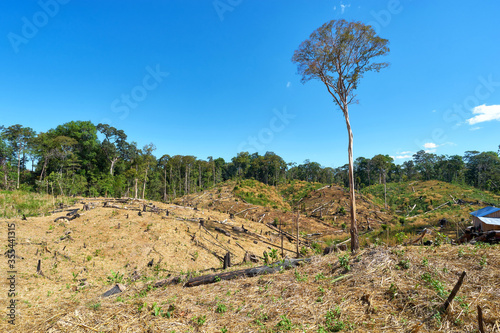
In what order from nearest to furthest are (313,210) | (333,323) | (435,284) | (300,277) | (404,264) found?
(333,323), (435,284), (404,264), (300,277), (313,210)

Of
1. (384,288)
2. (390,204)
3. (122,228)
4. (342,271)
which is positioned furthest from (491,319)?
(390,204)

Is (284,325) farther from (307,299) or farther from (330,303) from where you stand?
(330,303)

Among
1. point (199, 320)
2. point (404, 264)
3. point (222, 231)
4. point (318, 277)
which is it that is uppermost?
point (404, 264)

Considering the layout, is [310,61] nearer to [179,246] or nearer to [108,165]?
[179,246]

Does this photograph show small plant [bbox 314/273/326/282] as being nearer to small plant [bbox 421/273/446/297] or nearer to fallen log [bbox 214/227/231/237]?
small plant [bbox 421/273/446/297]

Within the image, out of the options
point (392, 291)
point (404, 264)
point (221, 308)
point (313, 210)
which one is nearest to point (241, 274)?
point (221, 308)

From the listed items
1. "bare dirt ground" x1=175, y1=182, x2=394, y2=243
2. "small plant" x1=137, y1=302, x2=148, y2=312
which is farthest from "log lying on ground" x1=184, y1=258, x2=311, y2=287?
"bare dirt ground" x1=175, y1=182, x2=394, y2=243

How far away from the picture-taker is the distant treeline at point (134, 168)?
120 ft

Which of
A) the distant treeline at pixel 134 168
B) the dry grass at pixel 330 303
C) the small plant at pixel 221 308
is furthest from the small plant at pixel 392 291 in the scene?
the distant treeline at pixel 134 168

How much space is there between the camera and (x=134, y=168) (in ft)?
147

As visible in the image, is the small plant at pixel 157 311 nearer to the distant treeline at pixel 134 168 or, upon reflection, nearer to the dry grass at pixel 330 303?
the dry grass at pixel 330 303

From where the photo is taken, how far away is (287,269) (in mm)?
6871

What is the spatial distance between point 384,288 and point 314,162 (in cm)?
7455

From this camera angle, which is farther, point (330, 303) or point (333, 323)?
point (330, 303)
